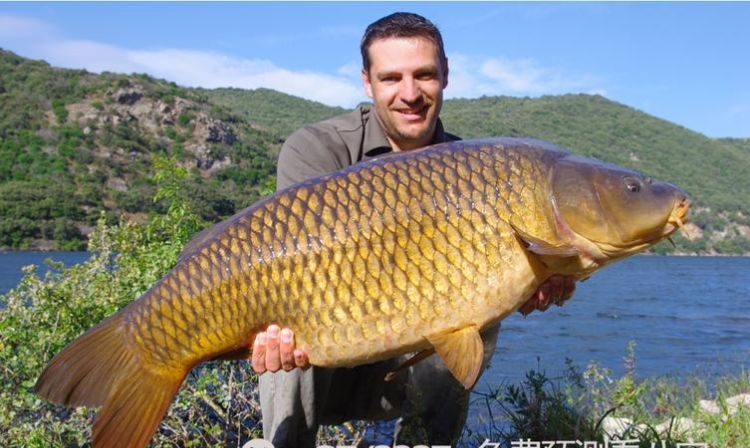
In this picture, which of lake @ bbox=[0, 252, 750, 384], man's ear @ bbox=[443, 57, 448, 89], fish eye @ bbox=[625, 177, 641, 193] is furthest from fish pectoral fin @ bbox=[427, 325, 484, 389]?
lake @ bbox=[0, 252, 750, 384]

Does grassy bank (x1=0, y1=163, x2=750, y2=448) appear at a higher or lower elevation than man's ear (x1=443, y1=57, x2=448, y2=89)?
lower

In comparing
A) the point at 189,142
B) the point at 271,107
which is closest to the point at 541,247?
the point at 189,142

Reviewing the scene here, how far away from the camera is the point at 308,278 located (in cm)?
213

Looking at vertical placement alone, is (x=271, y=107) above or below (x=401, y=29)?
above

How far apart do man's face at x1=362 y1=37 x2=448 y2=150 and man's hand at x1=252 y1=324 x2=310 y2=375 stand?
1.14 metres

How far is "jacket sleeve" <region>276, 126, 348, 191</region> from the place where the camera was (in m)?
2.94

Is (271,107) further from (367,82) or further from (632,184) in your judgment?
(632,184)

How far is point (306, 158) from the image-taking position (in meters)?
2.98

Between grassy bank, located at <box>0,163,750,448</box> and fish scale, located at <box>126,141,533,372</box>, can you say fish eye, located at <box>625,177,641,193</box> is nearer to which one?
fish scale, located at <box>126,141,533,372</box>

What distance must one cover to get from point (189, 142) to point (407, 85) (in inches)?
2023

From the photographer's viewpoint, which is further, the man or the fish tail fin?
the man

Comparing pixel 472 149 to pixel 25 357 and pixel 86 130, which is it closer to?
pixel 25 357

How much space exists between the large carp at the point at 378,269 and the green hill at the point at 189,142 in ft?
25.6

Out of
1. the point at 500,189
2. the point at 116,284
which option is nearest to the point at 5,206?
the point at 116,284
